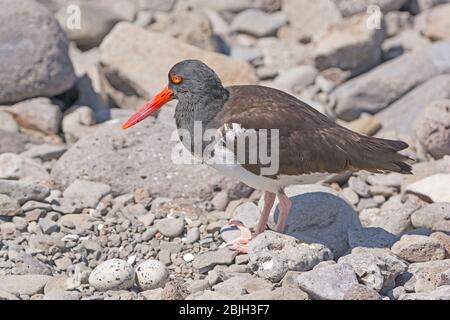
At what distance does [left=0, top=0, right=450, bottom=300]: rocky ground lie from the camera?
23.2ft

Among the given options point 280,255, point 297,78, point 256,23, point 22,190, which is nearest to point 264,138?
point 280,255

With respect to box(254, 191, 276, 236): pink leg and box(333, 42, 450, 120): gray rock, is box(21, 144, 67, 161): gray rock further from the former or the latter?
box(333, 42, 450, 120): gray rock

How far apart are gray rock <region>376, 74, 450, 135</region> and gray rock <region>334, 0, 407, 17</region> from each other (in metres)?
2.54

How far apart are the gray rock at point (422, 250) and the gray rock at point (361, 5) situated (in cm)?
637

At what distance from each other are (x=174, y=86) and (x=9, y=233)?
81.4 inches

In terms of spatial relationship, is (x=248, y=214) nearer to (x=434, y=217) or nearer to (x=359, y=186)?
(x=359, y=186)

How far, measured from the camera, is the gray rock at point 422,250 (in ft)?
24.6

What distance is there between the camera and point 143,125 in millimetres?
9492

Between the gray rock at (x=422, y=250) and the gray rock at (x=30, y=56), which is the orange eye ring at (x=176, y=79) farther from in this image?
the gray rock at (x=30, y=56)

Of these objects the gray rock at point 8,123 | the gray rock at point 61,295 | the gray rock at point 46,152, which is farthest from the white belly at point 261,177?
the gray rock at point 8,123

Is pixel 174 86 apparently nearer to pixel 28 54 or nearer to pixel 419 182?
pixel 419 182

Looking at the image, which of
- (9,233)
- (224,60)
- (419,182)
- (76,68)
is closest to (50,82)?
(76,68)

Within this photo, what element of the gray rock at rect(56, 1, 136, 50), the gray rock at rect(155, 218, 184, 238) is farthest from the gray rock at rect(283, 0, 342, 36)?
the gray rock at rect(155, 218, 184, 238)

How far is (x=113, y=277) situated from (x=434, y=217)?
3137 millimetres
